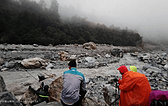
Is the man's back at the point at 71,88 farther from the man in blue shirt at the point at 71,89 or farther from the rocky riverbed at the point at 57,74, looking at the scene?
the rocky riverbed at the point at 57,74

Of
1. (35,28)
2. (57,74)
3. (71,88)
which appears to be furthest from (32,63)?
(35,28)

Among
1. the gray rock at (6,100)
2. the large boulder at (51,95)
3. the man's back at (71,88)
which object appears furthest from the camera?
the large boulder at (51,95)

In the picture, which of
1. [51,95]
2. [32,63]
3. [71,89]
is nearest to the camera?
[71,89]

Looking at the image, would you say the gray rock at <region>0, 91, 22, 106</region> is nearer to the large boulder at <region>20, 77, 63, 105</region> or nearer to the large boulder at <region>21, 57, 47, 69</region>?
the large boulder at <region>20, 77, 63, 105</region>

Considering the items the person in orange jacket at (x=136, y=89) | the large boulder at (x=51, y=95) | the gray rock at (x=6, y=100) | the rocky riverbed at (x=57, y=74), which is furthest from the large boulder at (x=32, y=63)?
the person in orange jacket at (x=136, y=89)

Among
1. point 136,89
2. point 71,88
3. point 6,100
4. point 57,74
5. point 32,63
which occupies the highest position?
point 6,100

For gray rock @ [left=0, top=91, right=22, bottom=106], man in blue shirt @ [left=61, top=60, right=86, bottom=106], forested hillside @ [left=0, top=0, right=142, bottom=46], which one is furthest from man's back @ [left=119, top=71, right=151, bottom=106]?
forested hillside @ [left=0, top=0, right=142, bottom=46]

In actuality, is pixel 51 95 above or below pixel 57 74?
above

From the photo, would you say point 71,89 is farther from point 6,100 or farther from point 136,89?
point 136,89

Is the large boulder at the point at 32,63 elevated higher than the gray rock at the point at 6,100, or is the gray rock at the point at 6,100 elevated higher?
the gray rock at the point at 6,100

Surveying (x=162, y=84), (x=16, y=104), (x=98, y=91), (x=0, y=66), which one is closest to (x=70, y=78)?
(x=16, y=104)

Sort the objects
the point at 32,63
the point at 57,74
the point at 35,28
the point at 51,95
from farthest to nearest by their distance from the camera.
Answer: the point at 35,28, the point at 32,63, the point at 57,74, the point at 51,95

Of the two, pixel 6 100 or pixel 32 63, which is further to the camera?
pixel 32 63

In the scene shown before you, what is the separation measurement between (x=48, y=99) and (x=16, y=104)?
4.16 ft
